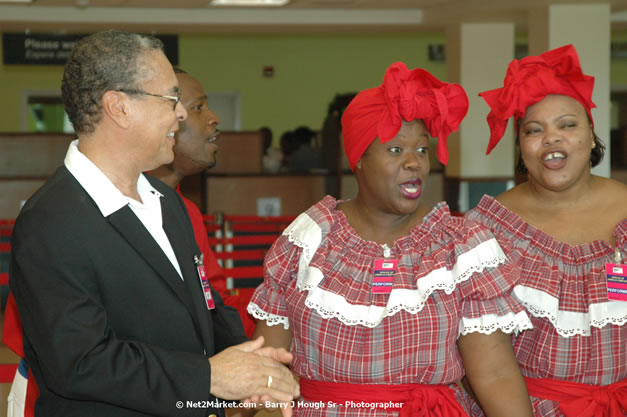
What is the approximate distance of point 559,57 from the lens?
2.33m

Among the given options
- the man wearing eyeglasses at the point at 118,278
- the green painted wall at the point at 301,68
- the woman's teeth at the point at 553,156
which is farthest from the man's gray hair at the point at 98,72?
the green painted wall at the point at 301,68

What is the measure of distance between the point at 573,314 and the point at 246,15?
9.08 m

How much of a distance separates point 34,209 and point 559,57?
5.18 feet

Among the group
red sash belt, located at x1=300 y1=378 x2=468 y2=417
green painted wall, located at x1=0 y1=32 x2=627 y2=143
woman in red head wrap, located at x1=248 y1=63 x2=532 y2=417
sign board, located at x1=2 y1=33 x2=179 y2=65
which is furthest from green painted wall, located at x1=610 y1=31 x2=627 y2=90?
red sash belt, located at x1=300 y1=378 x2=468 y2=417

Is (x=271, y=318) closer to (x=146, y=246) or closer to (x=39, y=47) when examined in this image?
(x=146, y=246)

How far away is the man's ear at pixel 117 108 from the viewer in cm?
184

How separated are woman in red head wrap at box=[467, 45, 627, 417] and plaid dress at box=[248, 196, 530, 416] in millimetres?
133

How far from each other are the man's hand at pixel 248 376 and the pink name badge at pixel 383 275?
40 cm

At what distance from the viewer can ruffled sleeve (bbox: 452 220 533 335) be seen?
212 cm

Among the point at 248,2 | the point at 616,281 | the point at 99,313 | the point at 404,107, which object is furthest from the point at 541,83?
the point at 248,2

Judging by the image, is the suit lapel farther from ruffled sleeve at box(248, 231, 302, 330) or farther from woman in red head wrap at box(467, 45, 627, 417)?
woman in red head wrap at box(467, 45, 627, 417)

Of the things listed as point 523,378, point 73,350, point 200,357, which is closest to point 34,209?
point 73,350

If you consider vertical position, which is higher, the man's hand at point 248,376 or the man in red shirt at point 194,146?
the man in red shirt at point 194,146

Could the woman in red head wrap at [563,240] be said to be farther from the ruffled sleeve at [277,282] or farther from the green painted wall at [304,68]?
the green painted wall at [304,68]
